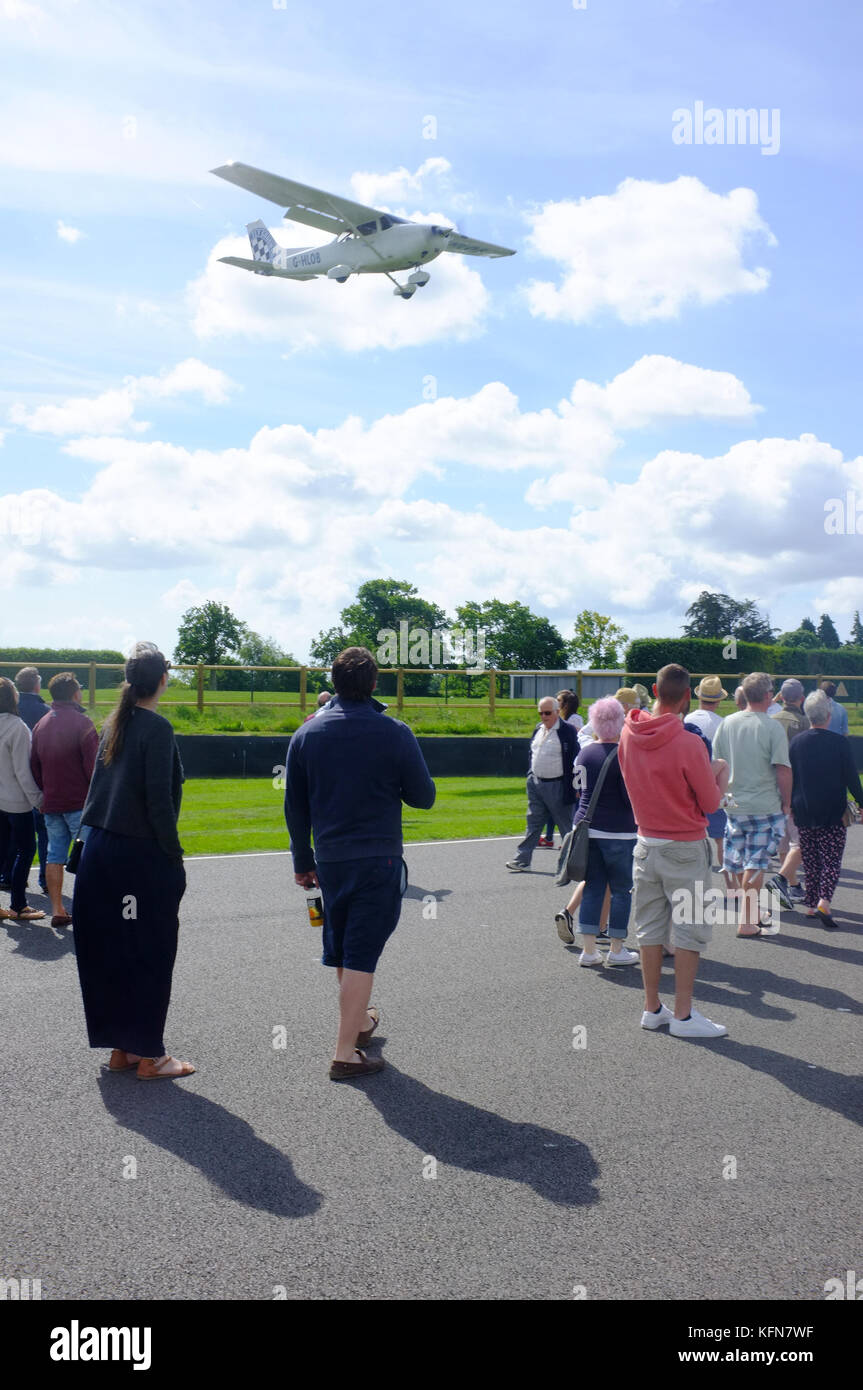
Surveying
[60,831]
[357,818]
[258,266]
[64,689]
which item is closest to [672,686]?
[357,818]

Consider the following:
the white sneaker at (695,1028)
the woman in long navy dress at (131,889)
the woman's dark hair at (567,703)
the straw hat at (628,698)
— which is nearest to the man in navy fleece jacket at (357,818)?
the woman in long navy dress at (131,889)

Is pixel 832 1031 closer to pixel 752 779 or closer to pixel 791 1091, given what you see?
pixel 791 1091

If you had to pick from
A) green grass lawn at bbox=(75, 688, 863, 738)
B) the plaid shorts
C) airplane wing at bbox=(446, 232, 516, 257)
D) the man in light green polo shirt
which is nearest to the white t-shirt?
the man in light green polo shirt

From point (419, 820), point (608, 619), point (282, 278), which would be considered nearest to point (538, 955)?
point (419, 820)

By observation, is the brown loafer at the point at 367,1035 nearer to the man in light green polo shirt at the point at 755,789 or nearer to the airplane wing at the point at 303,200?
the man in light green polo shirt at the point at 755,789

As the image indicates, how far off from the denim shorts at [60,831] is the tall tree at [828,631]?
372ft

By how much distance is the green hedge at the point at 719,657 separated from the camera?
160 feet

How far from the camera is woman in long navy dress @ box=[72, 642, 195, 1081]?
5078 millimetres

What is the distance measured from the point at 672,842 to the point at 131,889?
286 cm

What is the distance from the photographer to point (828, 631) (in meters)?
117

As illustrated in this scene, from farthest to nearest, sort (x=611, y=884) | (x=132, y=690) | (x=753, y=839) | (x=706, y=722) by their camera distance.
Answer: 1. (x=706, y=722)
2. (x=753, y=839)
3. (x=611, y=884)
4. (x=132, y=690)

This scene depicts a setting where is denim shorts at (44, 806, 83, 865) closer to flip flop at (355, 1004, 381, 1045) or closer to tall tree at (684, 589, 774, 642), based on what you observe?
flip flop at (355, 1004, 381, 1045)

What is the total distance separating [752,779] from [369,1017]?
4.17 m

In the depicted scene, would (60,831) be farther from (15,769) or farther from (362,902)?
(362,902)
